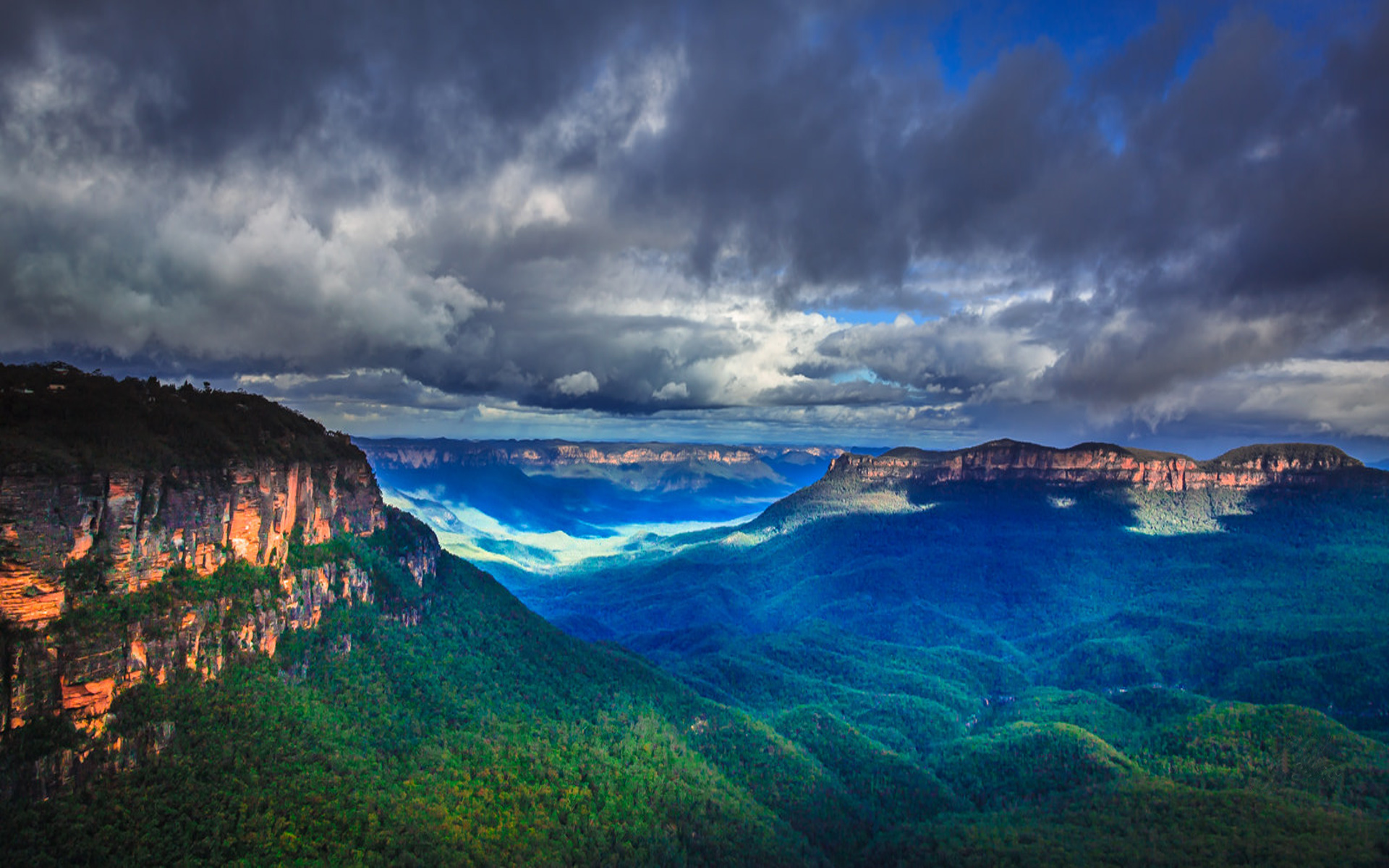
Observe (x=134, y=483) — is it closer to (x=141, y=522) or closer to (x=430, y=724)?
(x=141, y=522)

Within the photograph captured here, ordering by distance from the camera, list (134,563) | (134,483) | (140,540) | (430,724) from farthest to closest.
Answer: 1. (430,724)
2. (140,540)
3. (134,483)
4. (134,563)

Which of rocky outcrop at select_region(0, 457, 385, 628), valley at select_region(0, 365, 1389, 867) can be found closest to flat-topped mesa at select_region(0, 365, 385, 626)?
rocky outcrop at select_region(0, 457, 385, 628)

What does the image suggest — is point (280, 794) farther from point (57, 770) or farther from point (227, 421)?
point (227, 421)

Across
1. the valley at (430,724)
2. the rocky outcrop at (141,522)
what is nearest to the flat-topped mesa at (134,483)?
the rocky outcrop at (141,522)

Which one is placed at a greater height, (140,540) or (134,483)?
(134,483)

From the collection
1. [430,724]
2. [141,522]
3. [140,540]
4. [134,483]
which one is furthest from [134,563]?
[430,724]

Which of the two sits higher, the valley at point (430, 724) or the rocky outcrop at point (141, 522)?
the rocky outcrop at point (141, 522)

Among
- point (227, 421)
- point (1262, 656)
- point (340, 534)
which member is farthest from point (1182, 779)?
point (227, 421)

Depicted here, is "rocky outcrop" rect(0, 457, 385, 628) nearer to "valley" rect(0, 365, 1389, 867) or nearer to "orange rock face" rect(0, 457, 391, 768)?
"orange rock face" rect(0, 457, 391, 768)

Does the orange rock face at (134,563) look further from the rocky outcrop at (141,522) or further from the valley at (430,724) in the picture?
the valley at (430,724)
